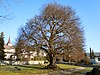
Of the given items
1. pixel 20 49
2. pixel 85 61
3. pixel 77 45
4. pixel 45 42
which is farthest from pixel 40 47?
pixel 85 61

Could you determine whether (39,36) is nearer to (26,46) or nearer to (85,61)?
(26,46)

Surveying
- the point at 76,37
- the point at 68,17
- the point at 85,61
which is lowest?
the point at 85,61

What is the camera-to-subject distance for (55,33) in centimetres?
4538

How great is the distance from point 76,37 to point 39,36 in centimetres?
806

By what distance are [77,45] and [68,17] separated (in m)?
6.89

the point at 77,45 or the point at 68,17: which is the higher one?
the point at 68,17

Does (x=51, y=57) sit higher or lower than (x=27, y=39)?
lower

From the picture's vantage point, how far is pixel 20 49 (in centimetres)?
4547

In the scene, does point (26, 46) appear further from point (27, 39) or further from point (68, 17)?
point (68, 17)

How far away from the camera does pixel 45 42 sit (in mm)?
44031

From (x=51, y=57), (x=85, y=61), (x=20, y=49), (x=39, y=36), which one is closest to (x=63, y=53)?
(x=51, y=57)

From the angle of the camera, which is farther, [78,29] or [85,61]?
[85,61]

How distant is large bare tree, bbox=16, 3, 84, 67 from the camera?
4350 centimetres

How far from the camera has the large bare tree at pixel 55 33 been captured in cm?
4350
